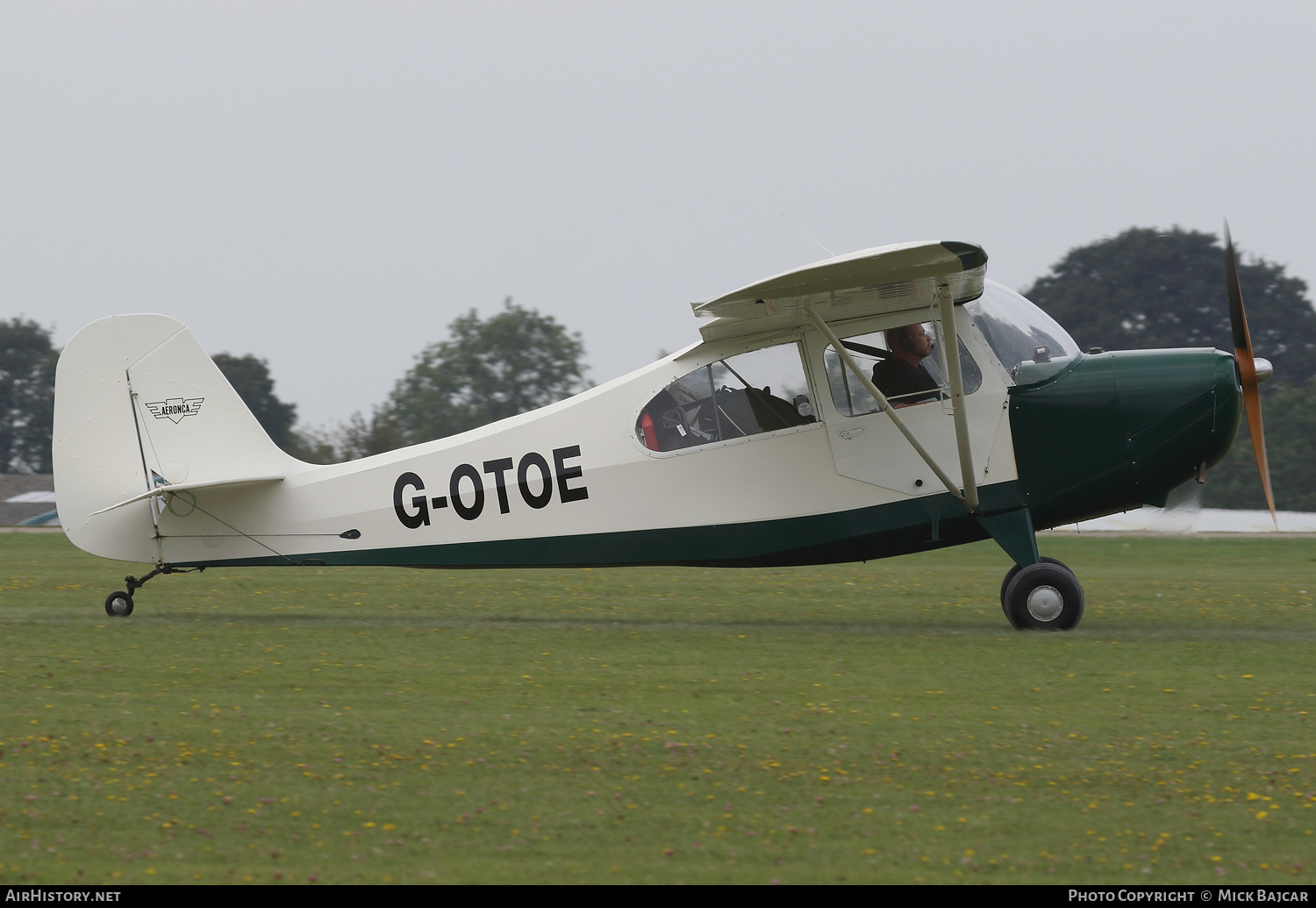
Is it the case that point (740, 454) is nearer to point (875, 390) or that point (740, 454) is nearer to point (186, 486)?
point (875, 390)

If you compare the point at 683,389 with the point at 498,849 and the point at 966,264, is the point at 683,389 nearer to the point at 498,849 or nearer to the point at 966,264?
the point at 966,264

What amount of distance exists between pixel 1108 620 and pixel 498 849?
8151 mm

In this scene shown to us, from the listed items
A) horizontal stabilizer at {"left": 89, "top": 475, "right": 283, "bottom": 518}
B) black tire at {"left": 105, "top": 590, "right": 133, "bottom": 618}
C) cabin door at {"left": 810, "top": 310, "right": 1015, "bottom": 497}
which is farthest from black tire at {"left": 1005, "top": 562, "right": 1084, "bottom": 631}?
black tire at {"left": 105, "top": 590, "right": 133, "bottom": 618}

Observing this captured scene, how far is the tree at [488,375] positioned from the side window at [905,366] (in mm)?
46483

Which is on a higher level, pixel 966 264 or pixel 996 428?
pixel 966 264

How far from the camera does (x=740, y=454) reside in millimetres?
10797

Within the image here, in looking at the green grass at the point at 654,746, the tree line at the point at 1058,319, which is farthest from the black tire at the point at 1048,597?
the tree line at the point at 1058,319

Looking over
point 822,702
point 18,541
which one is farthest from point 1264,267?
point 822,702

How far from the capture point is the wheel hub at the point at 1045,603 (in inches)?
410

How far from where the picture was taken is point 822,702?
309 inches

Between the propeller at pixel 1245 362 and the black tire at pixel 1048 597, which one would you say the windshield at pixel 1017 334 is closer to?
the propeller at pixel 1245 362

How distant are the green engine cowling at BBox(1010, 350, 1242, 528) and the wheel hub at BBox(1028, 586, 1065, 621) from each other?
0.71m

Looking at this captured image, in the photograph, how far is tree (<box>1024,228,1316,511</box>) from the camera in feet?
190

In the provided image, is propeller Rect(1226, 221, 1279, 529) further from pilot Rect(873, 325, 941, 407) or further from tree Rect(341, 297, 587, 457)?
tree Rect(341, 297, 587, 457)
